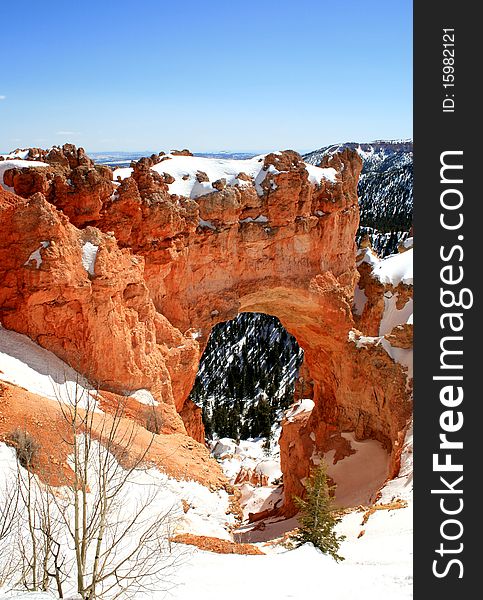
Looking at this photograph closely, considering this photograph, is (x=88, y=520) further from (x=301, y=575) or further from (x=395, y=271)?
(x=395, y=271)

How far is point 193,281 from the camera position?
28.2 metres

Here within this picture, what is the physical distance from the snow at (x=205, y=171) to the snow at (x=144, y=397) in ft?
37.8

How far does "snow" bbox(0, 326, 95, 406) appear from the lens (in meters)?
16.3

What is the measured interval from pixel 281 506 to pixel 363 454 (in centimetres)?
730

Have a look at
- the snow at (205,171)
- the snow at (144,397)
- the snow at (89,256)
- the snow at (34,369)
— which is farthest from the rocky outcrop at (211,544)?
the snow at (205,171)

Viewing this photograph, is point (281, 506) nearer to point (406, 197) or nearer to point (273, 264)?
point (273, 264)

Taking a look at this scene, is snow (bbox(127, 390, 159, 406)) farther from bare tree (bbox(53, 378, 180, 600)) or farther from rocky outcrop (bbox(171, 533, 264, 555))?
rocky outcrop (bbox(171, 533, 264, 555))

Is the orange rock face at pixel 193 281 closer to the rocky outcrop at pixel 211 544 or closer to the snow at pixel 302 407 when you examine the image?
the snow at pixel 302 407

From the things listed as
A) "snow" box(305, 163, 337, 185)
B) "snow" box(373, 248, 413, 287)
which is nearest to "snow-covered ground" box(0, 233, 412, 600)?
"snow" box(373, 248, 413, 287)

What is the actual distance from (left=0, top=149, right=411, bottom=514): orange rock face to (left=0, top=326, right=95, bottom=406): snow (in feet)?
1.38

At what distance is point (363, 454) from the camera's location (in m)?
28.0

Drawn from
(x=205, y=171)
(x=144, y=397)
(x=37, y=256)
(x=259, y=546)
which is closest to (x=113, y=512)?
(x=259, y=546)

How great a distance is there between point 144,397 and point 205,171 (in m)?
14.9

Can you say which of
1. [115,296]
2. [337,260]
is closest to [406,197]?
[337,260]
